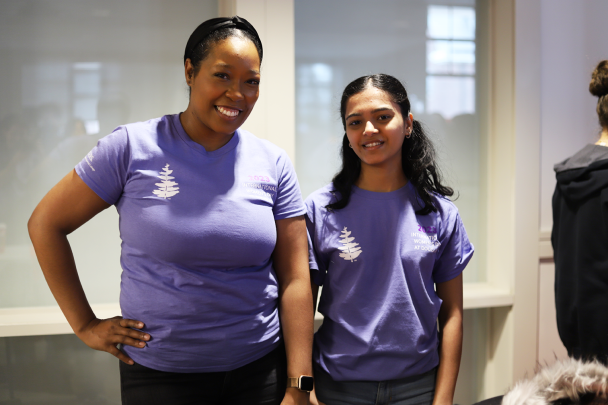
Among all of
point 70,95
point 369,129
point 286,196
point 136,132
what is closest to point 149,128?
point 136,132

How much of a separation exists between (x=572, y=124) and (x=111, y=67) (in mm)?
2268

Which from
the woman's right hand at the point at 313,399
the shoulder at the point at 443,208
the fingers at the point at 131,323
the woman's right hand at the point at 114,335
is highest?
the shoulder at the point at 443,208

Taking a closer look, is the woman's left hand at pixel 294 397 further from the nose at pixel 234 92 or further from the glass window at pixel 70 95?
the glass window at pixel 70 95

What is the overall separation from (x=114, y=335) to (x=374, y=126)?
0.90 meters

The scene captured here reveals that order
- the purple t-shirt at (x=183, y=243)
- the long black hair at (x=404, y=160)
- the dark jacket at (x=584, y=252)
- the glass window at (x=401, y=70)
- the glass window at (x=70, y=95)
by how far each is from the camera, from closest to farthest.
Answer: the purple t-shirt at (x=183, y=243)
the long black hair at (x=404, y=160)
the dark jacket at (x=584, y=252)
the glass window at (x=70, y=95)
the glass window at (x=401, y=70)

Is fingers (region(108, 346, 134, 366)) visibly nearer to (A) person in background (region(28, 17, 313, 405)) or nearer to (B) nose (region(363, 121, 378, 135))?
(A) person in background (region(28, 17, 313, 405))

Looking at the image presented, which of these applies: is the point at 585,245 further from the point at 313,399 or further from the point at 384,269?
the point at 313,399

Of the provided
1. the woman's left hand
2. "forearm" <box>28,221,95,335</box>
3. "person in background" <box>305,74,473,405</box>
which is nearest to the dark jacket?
"person in background" <box>305,74,473,405</box>

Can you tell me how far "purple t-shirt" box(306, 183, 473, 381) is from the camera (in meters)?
1.26

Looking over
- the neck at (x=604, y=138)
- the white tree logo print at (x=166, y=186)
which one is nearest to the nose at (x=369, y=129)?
the white tree logo print at (x=166, y=186)

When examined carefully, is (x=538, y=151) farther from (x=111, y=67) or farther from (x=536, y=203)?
(x=111, y=67)

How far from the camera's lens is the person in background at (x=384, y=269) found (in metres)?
1.26

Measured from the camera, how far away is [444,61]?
237 centimetres

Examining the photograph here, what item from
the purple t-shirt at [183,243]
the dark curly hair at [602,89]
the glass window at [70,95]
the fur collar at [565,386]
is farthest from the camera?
the glass window at [70,95]
